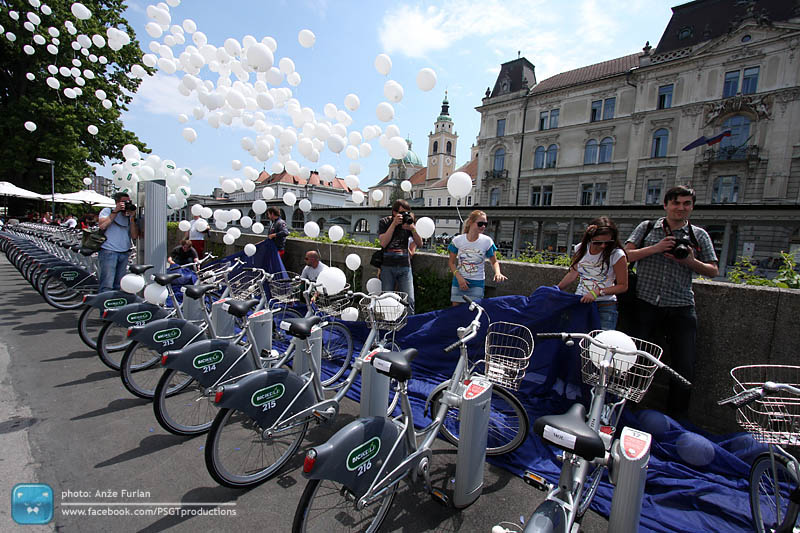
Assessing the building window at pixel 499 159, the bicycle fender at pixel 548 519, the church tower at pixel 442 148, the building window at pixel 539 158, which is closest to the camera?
the bicycle fender at pixel 548 519

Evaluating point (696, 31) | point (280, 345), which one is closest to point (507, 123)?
point (696, 31)

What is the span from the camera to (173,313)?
4.74 meters

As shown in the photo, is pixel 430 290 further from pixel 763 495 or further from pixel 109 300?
pixel 109 300

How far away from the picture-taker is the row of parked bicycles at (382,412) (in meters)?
1.87

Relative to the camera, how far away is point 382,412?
2.94m

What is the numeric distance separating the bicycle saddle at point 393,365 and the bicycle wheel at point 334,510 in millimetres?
621

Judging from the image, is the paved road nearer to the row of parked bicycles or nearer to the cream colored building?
the row of parked bicycles

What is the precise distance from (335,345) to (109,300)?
295 cm

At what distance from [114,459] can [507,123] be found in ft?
167

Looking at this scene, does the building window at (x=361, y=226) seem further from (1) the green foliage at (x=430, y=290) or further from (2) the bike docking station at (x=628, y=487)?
(2) the bike docking station at (x=628, y=487)

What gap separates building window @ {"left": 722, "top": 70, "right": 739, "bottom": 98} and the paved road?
43.0 meters

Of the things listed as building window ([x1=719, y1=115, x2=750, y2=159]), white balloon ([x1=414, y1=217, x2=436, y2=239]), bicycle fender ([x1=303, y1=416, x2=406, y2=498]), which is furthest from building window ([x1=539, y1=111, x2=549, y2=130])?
bicycle fender ([x1=303, y1=416, x2=406, y2=498])

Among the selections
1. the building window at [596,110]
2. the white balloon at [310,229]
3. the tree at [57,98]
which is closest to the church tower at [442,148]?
the building window at [596,110]

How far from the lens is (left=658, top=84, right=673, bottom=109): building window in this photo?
34.8 meters
